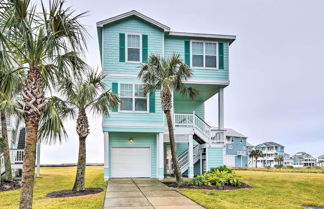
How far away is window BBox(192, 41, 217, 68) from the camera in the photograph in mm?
17438

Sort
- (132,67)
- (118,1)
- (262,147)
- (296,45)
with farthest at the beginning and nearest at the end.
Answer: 1. (262,147)
2. (296,45)
3. (118,1)
4. (132,67)

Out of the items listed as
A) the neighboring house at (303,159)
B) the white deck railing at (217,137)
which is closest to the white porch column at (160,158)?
the white deck railing at (217,137)

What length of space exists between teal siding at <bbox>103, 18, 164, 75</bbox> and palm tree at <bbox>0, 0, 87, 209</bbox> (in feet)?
27.4

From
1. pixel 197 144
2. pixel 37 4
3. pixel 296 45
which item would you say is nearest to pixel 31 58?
pixel 37 4

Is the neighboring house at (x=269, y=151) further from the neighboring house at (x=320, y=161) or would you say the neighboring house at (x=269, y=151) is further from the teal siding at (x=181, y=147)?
the teal siding at (x=181, y=147)

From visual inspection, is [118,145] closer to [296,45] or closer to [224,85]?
[224,85]

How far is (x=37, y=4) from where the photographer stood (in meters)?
7.04

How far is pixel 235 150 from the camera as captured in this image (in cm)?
4612

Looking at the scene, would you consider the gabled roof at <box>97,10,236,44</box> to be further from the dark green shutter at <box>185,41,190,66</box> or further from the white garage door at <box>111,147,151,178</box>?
the white garage door at <box>111,147,151,178</box>

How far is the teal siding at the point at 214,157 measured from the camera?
17188 millimetres

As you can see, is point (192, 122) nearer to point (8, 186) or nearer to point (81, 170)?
point (81, 170)

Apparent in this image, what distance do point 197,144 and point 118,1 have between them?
10699mm

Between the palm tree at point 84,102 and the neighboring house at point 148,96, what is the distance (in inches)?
133

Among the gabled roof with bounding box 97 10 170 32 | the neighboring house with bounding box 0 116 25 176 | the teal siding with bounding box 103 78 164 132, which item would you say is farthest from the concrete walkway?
the neighboring house with bounding box 0 116 25 176
